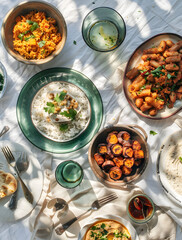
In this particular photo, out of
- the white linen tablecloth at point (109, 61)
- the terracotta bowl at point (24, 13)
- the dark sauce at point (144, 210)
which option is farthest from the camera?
the white linen tablecloth at point (109, 61)

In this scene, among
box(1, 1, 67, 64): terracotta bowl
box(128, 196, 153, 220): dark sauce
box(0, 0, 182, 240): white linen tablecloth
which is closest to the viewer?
box(1, 1, 67, 64): terracotta bowl

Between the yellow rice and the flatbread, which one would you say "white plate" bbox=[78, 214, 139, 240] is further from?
the yellow rice

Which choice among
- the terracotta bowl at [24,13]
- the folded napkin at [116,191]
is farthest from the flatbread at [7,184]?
the terracotta bowl at [24,13]

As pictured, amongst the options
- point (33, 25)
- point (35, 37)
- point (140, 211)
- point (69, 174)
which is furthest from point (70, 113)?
point (140, 211)

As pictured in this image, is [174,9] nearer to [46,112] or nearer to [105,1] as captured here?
[105,1]

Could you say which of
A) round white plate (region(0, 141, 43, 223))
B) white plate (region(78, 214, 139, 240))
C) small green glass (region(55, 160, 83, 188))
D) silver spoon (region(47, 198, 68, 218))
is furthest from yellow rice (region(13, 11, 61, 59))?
white plate (region(78, 214, 139, 240))

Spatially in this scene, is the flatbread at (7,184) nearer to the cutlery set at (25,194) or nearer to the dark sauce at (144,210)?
the cutlery set at (25,194)

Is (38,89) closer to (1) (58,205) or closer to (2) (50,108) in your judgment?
(2) (50,108)
